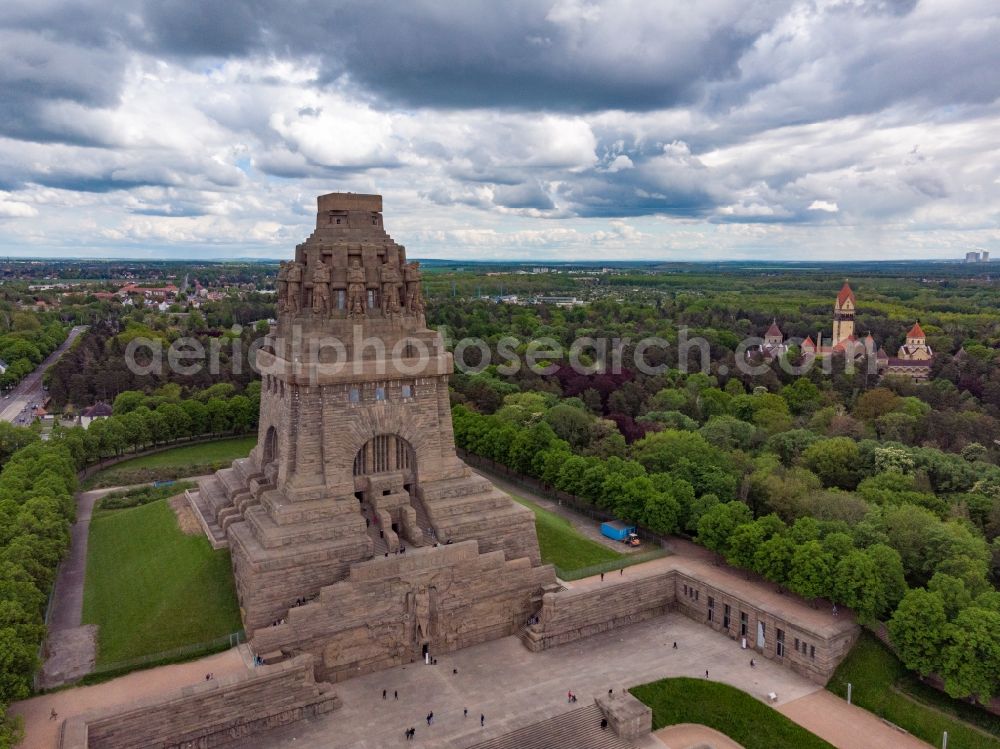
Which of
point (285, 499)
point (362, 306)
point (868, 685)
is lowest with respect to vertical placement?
point (868, 685)

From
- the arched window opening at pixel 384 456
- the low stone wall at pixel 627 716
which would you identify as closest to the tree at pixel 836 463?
the low stone wall at pixel 627 716

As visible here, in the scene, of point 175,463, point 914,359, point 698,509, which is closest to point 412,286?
point 698,509

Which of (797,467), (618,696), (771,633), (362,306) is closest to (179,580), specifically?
(362,306)

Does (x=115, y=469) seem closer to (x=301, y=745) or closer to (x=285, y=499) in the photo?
(x=285, y=499)

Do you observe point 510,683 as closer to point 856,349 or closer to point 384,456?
point 384,456

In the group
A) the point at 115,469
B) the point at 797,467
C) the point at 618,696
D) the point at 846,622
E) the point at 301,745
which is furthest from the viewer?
the point at 115,469

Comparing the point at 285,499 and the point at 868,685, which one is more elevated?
the point at 285,499

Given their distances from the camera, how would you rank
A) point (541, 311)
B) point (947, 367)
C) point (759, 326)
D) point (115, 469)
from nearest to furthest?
point (115, 469) → point (947, 367) → point (759, 326) → point (541, 311)

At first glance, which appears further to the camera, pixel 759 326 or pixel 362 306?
pixel 759 326
